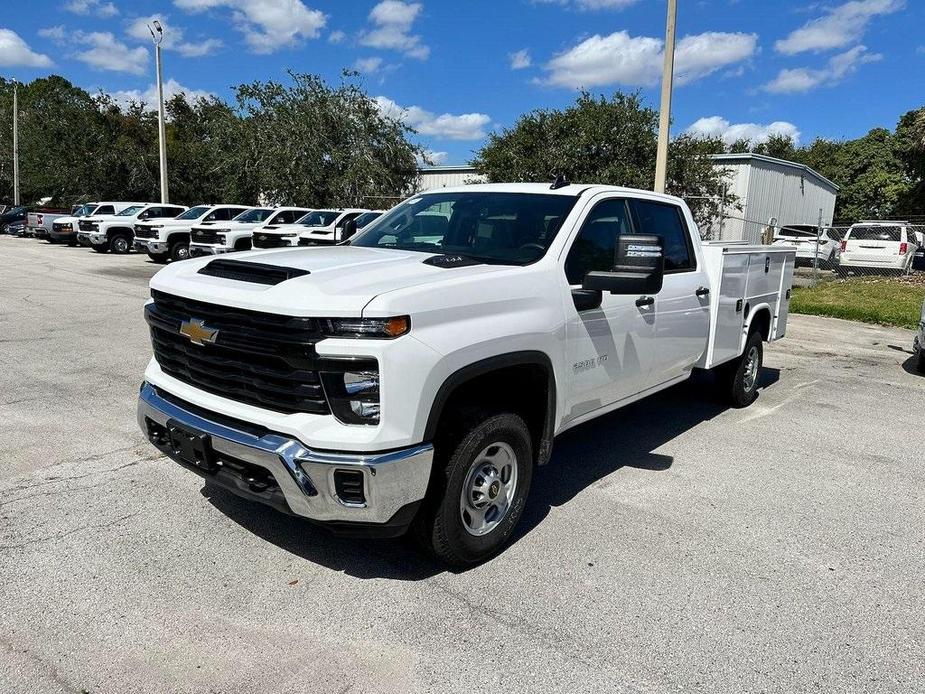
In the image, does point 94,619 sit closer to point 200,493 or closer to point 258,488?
point 258,488

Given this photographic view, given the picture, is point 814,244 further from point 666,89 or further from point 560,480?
point 560,480

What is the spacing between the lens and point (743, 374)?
693cm

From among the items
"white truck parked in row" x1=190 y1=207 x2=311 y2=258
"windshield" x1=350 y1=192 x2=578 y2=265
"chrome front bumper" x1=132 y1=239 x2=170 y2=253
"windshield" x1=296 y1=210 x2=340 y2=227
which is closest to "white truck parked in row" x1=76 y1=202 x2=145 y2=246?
"chrome front bumper" x1=132 y1=239 x2=170 y2=253

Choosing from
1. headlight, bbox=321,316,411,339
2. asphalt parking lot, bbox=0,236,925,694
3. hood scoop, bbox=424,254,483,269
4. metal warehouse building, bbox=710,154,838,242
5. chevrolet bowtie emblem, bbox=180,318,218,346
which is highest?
metal warehouse building, bbox=710,154,838,242

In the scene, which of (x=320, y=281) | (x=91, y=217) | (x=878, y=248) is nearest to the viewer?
(x=320, y=281)

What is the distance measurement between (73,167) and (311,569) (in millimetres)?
41746

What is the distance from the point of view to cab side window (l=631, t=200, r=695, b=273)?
5.09 meters

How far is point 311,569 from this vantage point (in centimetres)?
366

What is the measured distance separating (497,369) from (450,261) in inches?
26.9

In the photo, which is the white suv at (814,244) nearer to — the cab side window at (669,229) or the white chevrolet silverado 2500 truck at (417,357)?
the cab side window at (669,229)

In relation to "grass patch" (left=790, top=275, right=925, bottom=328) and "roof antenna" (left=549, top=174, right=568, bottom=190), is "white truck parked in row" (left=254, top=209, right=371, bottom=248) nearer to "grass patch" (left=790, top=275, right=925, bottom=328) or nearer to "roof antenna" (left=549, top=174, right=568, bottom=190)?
"grass patch" (left=790, top=275, right=925, bottom=328)

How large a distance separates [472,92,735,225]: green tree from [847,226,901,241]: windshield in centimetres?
481

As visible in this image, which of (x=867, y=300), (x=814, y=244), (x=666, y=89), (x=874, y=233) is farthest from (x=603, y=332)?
(x=814, y=244)

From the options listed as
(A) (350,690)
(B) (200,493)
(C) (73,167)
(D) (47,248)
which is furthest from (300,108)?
(A) (350,690)
